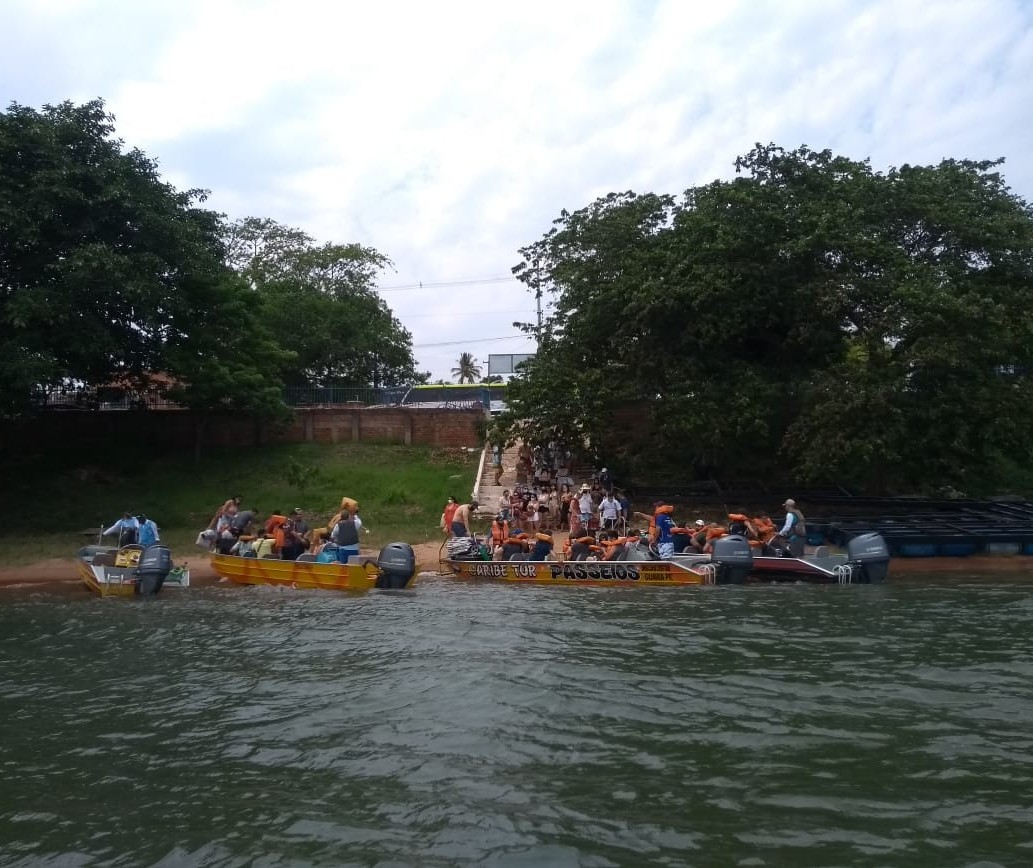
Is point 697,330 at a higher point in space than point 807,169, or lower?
lower

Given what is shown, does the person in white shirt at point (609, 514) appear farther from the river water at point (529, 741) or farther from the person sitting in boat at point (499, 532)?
the river water at point (529, 741)

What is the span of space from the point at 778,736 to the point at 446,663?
4.71 metres

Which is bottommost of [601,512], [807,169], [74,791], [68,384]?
[74,791]

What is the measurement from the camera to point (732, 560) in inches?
742

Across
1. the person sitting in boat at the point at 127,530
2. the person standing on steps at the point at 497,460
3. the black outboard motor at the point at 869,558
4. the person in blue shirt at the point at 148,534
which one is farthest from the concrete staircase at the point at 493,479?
the black outboard motor at the point at 869,558

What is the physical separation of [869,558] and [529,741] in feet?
40.1

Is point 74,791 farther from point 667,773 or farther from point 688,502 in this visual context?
point 688,502

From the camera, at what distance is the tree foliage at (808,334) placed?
82.1ft

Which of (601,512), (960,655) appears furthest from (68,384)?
(960,655)

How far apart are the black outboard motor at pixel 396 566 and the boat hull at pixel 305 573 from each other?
0.45 feet

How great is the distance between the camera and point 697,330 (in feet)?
90.4

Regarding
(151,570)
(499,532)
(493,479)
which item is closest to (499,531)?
(499,532)

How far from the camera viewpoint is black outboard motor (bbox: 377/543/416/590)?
62.8 ft

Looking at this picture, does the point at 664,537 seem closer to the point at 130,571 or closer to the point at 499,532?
the point at 499,532
